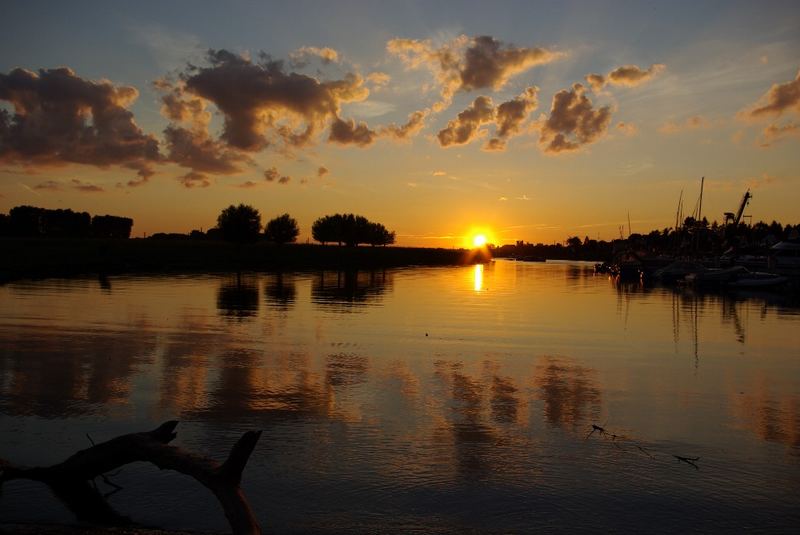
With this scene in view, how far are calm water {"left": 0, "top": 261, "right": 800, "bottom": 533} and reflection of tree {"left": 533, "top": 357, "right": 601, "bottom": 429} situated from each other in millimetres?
86

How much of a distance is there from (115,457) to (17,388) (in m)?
7.79

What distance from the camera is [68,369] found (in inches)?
669

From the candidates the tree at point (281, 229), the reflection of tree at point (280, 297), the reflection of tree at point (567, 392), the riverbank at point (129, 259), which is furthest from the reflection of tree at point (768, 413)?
the tree at point (281, 229)

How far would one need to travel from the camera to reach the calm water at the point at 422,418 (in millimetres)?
8852

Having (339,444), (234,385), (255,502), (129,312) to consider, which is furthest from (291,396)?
(129,312)

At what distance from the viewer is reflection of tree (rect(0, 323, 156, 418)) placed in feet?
44.6

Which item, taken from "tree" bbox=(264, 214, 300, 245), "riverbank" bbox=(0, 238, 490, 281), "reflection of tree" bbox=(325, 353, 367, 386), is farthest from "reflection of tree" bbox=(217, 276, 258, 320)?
"tree" bbox=(264, 214, 300, 245)

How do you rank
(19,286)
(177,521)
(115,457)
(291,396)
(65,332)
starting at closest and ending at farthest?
(177,521)
(115,457)
(291,396)
(65,332)
(19,286)

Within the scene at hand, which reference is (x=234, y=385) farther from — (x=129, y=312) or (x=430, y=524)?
(x=129, y=312)

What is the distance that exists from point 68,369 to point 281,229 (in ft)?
521

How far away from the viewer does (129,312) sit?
30547 millimetres

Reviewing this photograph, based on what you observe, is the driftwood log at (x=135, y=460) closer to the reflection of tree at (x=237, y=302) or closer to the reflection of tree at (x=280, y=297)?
the reflection of tree at (x=237, y=302)

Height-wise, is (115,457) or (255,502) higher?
(115,457)

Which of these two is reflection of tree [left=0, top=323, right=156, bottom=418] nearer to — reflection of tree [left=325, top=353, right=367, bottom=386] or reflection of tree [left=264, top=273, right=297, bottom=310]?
reflection of tree [left=325, top=353, right=367, bottom=386]
